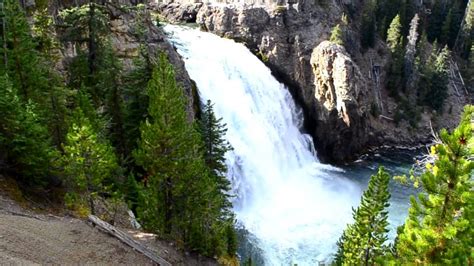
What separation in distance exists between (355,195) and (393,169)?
44.0ft

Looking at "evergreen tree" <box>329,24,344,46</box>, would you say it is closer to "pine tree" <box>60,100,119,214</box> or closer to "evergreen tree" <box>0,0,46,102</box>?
"evergreen tree" <box>0,0,46,102</box>

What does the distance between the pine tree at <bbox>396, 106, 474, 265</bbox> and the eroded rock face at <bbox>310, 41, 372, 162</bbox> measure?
47869 millimetres

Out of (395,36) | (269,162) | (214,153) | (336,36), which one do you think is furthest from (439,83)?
(214,153)

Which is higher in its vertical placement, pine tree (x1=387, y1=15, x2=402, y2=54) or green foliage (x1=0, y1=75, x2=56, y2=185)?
pine tree (x1=387, y1=15, x2=402, y2=54)

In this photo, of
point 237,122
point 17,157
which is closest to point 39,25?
point 17,157

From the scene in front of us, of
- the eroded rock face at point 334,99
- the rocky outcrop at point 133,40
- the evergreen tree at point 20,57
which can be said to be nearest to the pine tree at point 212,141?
the rocky outcrop at point 133,40

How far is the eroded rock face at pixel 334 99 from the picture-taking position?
59031 millimetres

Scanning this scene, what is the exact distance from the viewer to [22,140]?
1944 cm

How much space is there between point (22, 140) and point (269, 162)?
31.3 metres

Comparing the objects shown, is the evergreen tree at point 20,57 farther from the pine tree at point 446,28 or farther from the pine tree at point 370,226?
the pine tree at point 446,28

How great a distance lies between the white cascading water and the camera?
122 feet

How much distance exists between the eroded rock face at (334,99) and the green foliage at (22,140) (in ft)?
144

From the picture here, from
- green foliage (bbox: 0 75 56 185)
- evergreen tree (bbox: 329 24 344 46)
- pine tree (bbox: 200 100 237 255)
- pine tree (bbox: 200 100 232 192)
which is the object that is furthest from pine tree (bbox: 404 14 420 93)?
green foliage (bbox: 0 75 56 185)

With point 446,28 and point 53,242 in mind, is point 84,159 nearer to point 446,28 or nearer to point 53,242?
point 53,242
